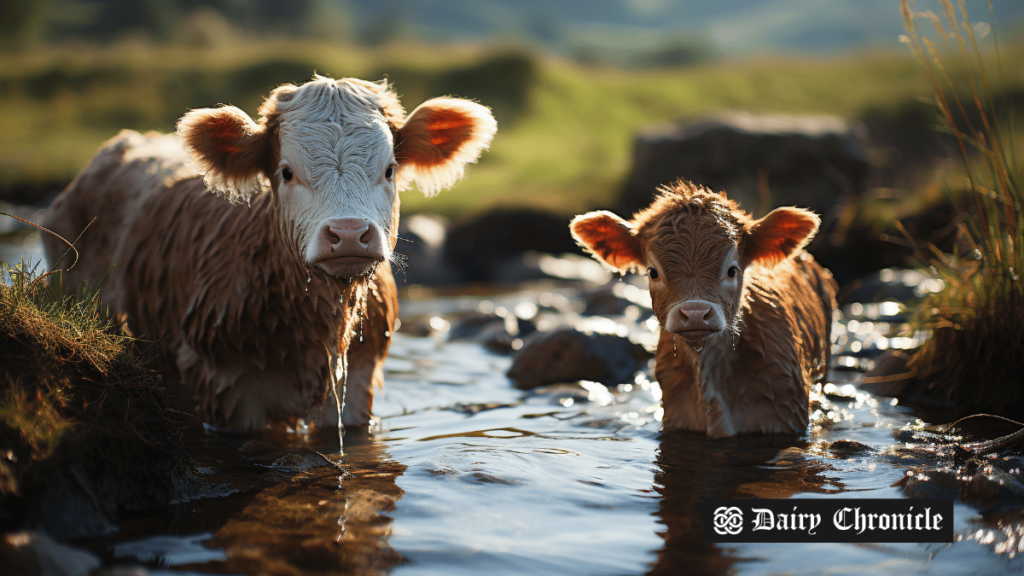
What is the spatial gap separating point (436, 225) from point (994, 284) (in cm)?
1234

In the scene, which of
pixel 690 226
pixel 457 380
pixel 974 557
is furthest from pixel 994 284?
pixel 457 380

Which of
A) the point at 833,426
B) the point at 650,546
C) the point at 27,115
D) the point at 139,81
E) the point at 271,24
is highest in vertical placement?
the point at 271,24

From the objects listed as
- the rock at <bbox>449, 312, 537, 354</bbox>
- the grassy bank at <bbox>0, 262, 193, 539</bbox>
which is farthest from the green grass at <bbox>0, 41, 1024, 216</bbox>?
the grassy bank at <bbox>0, 262, 193, 539</bbox>

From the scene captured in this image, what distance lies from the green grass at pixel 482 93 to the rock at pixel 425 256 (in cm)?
470

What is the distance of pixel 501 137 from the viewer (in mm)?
31922

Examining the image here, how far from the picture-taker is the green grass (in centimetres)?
2528

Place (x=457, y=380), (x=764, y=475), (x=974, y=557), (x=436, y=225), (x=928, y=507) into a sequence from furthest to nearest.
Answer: (x=436, y=225) → (x=457, y=380) → (x=764, y=475) → (x=928, y=507) → (x=974, y=557)

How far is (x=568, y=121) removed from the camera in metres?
34.2

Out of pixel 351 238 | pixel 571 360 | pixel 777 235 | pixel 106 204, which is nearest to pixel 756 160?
pixel 571 360

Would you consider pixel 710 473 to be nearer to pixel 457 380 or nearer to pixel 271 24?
pixel 457 380

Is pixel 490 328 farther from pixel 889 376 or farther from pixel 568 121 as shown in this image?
pixel 568 121

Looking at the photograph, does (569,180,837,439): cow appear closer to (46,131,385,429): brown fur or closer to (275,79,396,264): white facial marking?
(275,79,396,264): white facial marking

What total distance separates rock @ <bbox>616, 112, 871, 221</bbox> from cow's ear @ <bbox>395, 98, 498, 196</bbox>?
1204 cm

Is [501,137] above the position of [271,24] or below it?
below
